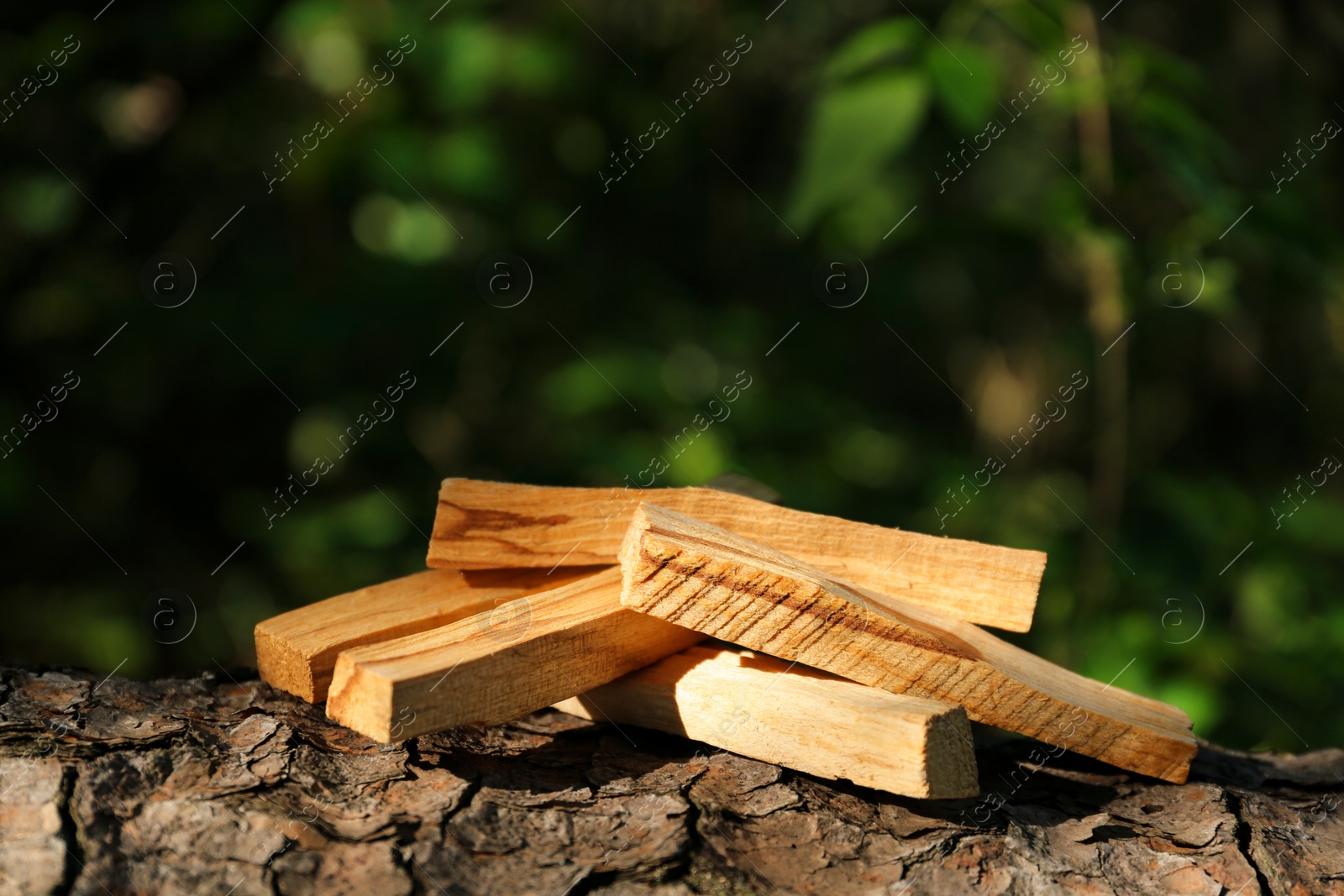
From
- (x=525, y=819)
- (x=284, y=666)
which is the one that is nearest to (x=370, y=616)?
(x=284, y=666)

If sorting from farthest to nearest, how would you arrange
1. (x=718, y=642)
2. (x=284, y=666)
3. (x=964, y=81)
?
(x=964, y=81) < (x=718, y=642) < (x=284, y=666)

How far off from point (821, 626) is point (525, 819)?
517mm

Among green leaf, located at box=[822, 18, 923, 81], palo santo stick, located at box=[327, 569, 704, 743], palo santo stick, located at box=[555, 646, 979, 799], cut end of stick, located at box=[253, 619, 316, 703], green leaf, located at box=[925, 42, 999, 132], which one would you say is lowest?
palo santo stick, located at box=[555, 646, 979, 799]

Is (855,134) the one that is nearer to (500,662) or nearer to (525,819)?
(500,662)

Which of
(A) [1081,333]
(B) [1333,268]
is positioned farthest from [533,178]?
(B) [1333,268]

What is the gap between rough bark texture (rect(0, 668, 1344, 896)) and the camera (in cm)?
122

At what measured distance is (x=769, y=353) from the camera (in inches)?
171

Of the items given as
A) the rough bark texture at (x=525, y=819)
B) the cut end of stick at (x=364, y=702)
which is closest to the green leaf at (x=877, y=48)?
the rough bark texture at (x=525, y=819)

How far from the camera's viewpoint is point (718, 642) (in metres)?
1.76

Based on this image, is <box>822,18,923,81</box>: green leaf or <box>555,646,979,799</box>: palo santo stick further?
<box>822,18,923,81</box>: green leaf

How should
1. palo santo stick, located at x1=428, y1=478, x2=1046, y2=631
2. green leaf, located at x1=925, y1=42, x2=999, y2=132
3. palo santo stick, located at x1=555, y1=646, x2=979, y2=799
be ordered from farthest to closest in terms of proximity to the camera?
green leaf, located at x1=925, y1=42, x2=999, y2=132
palo santo stick, located at x1=428, y1=478, x2=1046, y2=631
palo santo stick, located at x1=555, y1=646, x2=979, y2=799

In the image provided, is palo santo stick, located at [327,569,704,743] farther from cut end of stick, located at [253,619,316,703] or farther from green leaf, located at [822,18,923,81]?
green leaf, located at [822,18,923,81]

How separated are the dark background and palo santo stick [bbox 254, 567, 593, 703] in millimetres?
1131

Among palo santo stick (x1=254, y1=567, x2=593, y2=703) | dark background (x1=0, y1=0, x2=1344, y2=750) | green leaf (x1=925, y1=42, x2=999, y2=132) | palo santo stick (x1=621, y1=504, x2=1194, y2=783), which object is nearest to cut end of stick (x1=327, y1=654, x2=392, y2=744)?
palo santo stick (x1=254, y1=567, x2=593, y2=703)
